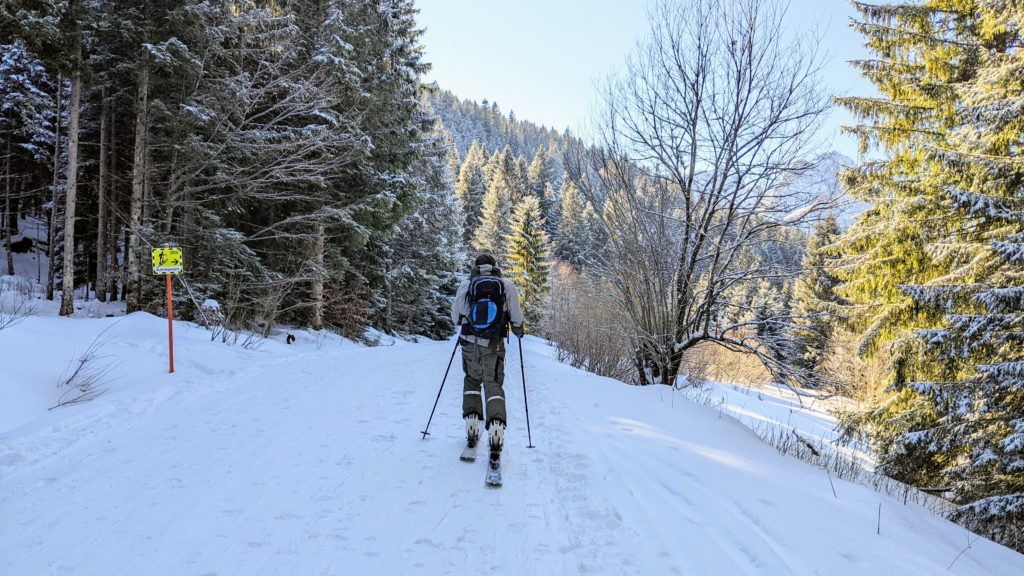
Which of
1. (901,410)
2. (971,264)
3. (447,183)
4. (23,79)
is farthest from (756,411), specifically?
(23,79)

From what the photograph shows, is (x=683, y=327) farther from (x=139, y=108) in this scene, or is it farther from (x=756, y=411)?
(x=139, y=108)

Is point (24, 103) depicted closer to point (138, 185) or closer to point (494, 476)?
point (138, 185)

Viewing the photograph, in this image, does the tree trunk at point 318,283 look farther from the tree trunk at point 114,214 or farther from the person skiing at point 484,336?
the person skiing at point 484,336

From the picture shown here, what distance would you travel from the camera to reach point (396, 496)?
147 inches

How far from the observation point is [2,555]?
9.11 ft

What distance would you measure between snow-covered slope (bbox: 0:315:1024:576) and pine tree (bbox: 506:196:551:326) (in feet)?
82.3

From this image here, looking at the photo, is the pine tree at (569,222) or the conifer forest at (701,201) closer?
the conifer forest at (701,201)

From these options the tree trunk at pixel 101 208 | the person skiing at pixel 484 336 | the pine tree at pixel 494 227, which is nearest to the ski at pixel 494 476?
the person skiing at pixel 484 336

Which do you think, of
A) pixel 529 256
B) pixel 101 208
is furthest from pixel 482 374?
pixel 529 256

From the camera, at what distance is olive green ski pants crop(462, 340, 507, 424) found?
185 inches

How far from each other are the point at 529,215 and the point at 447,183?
21.1 ft

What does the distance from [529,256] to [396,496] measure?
28480 millimetres

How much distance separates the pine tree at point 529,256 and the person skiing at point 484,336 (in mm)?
26576

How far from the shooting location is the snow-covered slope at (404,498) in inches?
114
